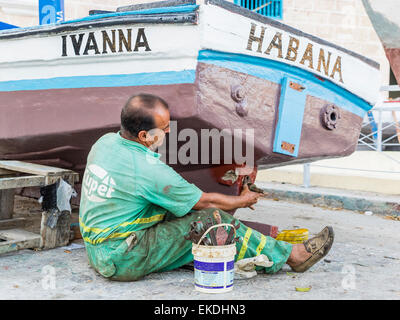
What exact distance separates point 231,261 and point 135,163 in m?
0.67

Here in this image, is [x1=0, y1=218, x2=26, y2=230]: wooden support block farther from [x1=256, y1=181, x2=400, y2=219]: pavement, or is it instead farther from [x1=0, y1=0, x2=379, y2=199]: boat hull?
[x1=256, y1=181, x2=400, y2=219]: pavement

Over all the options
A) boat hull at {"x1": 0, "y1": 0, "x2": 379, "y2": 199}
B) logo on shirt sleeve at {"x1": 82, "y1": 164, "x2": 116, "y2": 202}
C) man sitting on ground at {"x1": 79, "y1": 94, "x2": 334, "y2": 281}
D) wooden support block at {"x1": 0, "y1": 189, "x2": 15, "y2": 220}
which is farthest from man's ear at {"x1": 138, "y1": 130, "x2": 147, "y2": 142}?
wooden support block at {"x1": 0, "y1": 189, "x2": 15, "y2": 220}

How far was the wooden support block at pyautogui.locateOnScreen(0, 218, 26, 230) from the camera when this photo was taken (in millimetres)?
3986

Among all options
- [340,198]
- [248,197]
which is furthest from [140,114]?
[340,198]

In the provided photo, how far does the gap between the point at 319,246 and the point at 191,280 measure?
0.72 m

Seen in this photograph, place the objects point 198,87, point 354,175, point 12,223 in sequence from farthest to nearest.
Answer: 1. point 354,175
2. point 12,223
3. point 198,87

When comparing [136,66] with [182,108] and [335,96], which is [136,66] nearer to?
[182,108]

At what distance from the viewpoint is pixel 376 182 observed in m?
6.27

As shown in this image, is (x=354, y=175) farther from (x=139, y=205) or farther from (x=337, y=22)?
(x=337, y=22)

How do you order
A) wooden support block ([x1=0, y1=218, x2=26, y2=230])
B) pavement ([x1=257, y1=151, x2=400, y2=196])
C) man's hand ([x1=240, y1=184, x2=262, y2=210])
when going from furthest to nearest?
1. pavement ([x1=257, y1=151, x2=400, y2=196])
2. wooden support block ([x1=0, y1=218, x2=26, y2=230])
3. man's hand ([x1=240, y1=184, x2=262, y2=210])

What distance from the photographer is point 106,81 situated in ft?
11.3

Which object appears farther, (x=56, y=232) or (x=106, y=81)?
(x=56, y=232)

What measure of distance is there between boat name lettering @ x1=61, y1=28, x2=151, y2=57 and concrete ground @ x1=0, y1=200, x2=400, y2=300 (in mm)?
1295
